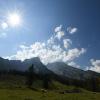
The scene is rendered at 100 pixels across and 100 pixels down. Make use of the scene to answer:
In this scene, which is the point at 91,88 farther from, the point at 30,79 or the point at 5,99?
the point at 5,99

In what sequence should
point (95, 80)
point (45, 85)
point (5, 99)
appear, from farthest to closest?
point (95, 80)
point (45, 85)
point (5, 99)

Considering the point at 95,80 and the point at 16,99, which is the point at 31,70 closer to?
the point at 95,80

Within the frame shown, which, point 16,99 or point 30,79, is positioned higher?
point 30,79

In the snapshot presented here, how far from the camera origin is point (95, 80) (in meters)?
189

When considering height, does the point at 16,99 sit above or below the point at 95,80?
below

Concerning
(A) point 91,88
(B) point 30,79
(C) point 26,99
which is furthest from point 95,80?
(C) point 26,99

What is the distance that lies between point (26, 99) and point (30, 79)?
366ft

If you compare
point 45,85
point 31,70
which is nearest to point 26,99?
point 31,70

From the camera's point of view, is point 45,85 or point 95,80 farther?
point 95,80

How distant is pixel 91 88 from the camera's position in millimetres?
193875

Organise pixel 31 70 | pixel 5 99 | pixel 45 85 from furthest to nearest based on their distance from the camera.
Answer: pixel 45 85 < pixel 31 70 < pixel 5 99

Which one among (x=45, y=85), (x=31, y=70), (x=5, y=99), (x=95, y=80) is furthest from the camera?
(x=95, y=80)

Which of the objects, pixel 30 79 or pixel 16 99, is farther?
pixel 30 79

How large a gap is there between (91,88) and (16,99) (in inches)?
→ 6279
